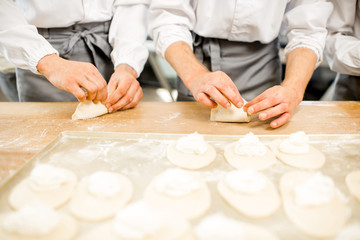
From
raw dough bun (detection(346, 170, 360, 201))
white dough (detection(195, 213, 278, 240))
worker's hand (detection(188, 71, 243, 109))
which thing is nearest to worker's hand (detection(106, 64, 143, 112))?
worker's hand (detection(188, 71, 243, 109))

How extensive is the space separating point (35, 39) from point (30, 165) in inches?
25.8

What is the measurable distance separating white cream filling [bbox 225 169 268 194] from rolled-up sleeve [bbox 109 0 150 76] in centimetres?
92

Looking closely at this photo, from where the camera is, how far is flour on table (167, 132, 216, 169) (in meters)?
0.89

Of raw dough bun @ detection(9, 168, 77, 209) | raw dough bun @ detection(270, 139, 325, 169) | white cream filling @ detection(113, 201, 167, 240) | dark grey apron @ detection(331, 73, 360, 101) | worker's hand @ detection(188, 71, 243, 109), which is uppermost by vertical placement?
worker's hand @ detection(188, 71, 243, 109)

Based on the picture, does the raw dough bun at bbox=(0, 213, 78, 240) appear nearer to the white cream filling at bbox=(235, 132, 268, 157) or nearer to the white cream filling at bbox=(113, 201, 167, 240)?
the white cream filling at bbox=(113, 201, 167, 240)

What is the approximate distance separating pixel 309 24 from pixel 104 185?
1.29m

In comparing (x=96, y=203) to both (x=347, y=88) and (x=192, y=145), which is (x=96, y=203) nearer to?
(x=192, y=145)

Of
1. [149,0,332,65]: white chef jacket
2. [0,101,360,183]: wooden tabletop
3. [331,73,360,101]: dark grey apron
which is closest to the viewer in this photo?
[0,101,360,183]: wooden tabletop

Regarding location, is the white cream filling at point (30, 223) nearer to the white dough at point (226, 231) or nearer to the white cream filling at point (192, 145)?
the white dough at point (226, 231)

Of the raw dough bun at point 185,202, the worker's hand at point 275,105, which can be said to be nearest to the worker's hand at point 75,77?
the raw dough bun at point 185,202

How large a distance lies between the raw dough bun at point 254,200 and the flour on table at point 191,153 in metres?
0.14

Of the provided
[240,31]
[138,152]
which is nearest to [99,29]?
[240,31]

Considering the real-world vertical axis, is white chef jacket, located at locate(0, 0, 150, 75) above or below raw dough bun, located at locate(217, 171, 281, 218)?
above

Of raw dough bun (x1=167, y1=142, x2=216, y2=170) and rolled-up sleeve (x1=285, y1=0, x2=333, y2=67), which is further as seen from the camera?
rolled-up sleeve (x1=285, y1=0, x2=333, y2=67)
